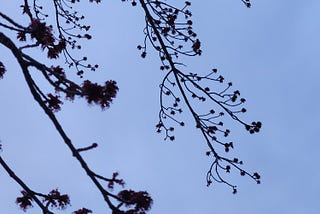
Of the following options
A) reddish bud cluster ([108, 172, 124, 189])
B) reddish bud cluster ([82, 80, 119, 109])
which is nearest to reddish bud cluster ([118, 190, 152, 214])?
reddish bud cluster ([108, 172, 124, 189])

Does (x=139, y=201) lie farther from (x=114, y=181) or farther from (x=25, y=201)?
(x=25, y=201)

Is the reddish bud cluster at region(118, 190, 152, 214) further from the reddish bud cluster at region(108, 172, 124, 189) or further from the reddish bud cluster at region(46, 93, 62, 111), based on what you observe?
the reddish bud cluster at region(46, 93, 62, 111)

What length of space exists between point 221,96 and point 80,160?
307 cm

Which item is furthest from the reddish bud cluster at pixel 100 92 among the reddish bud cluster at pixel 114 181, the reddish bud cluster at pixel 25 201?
the reddish bud cluster at pixel 25 201

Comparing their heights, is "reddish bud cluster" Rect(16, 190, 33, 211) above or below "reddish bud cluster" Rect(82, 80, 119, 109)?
below

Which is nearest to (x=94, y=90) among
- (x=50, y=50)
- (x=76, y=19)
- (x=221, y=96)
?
(x=50, y=50)

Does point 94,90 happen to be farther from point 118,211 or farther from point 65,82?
point 118,211

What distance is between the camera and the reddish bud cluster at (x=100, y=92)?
10.2ft

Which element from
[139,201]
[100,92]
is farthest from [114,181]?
[100,92]

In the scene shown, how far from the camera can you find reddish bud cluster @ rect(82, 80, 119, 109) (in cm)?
312

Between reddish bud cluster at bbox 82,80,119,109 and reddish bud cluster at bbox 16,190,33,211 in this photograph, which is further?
reddish bud cluster at bbox 16,190,33,211

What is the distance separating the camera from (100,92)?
124 inches

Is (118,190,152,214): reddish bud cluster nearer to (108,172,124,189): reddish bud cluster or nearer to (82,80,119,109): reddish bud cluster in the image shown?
(108,172,124,189): reddish bud cluster

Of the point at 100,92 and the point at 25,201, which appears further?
the point at 25,201
